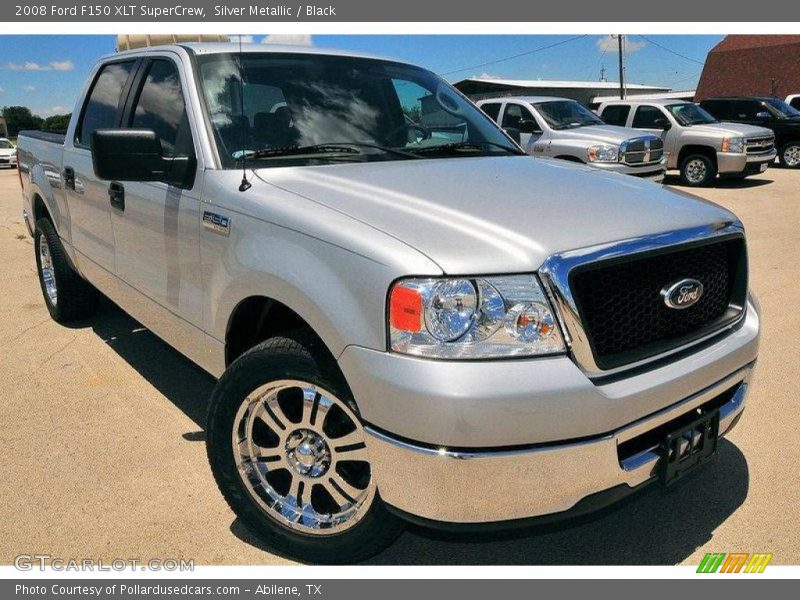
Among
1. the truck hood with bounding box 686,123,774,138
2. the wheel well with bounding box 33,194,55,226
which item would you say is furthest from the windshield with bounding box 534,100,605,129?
the wheel well with bounding box 33,194,55,226

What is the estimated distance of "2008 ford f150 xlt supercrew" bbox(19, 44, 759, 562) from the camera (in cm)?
189

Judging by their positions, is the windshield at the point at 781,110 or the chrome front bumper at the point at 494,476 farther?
the windshield at the point at 781,110

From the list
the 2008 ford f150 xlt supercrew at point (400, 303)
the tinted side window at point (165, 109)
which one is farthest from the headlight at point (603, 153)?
the tinted side window at point (165, 109)

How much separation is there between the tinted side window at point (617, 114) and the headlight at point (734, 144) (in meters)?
2.04

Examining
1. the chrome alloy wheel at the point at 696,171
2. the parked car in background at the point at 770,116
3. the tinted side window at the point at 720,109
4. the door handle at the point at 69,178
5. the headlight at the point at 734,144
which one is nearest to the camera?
the door handle at the point at 69,178

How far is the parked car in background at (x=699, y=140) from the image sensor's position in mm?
13211

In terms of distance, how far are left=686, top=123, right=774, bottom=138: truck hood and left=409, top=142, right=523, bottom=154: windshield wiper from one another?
457 inches

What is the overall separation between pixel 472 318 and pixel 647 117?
13735 millimetres

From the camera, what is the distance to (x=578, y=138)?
10625 millimetres

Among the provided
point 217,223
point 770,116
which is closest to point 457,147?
point 217,223

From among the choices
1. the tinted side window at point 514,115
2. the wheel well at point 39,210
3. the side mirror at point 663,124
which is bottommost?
the wheel well at point 39,210

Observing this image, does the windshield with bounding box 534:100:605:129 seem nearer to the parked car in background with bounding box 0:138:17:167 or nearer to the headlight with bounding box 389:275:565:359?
the headlight with bounding box 389:275:565:359

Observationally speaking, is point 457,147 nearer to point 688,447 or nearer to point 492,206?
point 492,206

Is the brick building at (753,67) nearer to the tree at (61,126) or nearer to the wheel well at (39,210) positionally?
the tree at (61,126)
